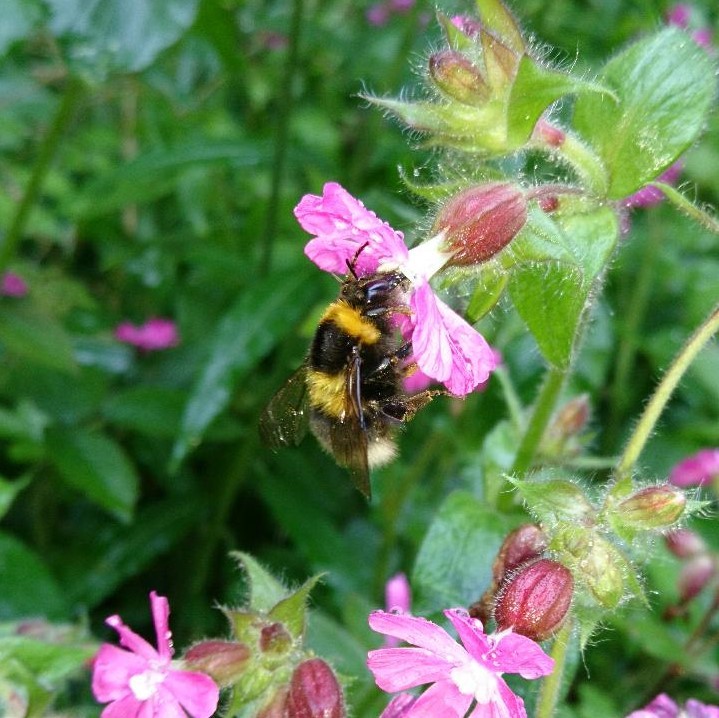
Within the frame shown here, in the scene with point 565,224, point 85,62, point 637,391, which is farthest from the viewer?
point 637,391

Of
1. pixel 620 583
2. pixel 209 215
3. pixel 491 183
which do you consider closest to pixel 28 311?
pixel 209 215

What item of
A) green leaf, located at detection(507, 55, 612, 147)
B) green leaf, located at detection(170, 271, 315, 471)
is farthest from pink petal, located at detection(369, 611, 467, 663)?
green leaf, located at detection(170, 271, 315, 471)

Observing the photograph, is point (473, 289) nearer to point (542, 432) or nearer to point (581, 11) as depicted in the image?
point (542, 432)

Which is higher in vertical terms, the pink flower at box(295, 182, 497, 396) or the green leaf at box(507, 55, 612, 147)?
the green leaf at box(507, 55, 612, 147)

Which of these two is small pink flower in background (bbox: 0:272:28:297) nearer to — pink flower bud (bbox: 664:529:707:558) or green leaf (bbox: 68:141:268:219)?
green leaf (bbox: 68:141:268:219)

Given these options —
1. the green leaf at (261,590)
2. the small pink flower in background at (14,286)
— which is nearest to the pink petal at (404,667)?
the green leaf at (261,590)

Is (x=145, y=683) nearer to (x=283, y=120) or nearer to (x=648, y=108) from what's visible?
(x=648, y=108)

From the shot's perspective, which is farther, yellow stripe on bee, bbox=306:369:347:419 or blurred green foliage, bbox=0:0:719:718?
blurred green foliage, bbox=0:0:719:718
